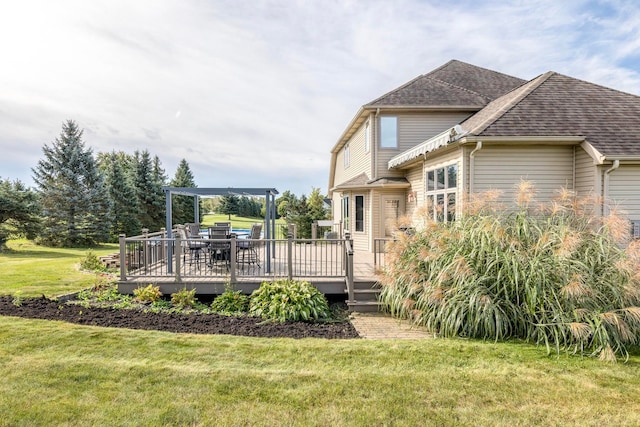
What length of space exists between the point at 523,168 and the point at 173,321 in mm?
8879

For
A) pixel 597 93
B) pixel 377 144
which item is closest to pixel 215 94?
pixel 377 144

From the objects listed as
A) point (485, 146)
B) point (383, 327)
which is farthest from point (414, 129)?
point (383, 327)

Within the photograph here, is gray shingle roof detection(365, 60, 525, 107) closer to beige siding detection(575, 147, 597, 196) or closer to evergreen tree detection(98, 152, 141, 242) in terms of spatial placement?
beige siding detection(575, 147, 597, 196)

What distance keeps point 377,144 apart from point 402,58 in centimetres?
482

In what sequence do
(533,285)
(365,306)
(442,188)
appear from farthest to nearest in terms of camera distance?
1. (442,188)
2. (365,306)
3. (533,285)

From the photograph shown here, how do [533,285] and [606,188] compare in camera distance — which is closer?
[533,285]

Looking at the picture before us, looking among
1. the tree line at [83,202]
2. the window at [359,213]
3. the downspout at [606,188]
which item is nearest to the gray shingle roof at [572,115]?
the downspout at [606,188]

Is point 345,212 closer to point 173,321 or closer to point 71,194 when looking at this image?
point 173,321

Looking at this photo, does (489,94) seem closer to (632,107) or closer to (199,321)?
(632,107)

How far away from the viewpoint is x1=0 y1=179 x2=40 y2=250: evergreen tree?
49.9ft

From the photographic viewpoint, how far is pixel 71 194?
18781 millimetres

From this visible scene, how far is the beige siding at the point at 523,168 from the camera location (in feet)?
28.0

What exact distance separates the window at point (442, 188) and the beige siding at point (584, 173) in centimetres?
297

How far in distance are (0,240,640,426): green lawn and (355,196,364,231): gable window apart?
8346 millimetres
